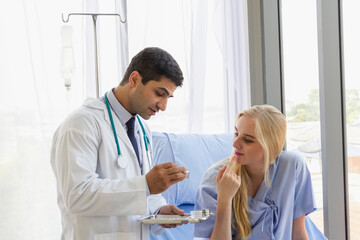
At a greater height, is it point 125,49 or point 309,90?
point 125,49

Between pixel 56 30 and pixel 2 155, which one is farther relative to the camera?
pixel 56 30

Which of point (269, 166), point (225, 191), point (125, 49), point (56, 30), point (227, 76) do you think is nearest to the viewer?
point (225, 191)

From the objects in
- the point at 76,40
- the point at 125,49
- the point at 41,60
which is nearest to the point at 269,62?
the point at 125,49

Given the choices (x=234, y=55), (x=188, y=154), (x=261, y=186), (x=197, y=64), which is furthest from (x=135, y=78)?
(x=234, y=55)

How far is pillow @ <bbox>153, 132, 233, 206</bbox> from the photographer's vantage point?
8.09 ft

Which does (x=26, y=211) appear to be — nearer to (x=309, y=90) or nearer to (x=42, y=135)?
(x=42, y=135)

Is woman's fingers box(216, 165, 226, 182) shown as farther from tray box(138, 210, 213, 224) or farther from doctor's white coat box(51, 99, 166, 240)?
doctor's white coat box(51, 99, 166, 240)

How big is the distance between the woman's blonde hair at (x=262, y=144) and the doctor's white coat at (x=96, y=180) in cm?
40

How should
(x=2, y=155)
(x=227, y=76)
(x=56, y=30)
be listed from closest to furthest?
(x=2, y=155) → (x=56, y=30) → (x=227, y=76)

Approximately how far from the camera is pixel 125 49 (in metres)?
2.83

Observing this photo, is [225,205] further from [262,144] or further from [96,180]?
[96,180]

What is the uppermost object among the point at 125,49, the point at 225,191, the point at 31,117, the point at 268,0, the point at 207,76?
the point at 268,0

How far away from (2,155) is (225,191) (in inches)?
54.9

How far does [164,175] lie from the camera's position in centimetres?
136
